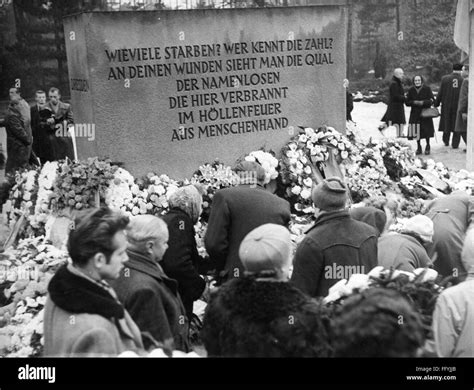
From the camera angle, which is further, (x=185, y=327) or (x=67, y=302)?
(x=185, y=327)

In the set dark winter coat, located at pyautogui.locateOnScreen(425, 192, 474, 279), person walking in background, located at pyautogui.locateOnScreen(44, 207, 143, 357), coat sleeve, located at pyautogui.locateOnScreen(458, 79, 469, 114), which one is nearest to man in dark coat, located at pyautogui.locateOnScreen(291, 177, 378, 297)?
dark winter coat, located at pyautogui.locateOnScreen(425, 192, 474, 279)

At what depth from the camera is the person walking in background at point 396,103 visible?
14961mm

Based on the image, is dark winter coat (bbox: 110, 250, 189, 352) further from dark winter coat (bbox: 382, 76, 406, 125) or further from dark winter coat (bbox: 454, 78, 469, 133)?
dark winter coat (bbox: 382, 76, 406, 125)

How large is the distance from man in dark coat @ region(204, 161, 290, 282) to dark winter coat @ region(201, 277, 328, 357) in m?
2.06

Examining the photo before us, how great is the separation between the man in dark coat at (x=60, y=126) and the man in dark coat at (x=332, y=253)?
6624 mm

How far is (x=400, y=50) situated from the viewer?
21.6m

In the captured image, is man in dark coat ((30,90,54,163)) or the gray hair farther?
man in dark coat ((30,90,54,163))

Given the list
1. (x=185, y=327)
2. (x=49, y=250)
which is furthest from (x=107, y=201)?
(x=185, y=327)

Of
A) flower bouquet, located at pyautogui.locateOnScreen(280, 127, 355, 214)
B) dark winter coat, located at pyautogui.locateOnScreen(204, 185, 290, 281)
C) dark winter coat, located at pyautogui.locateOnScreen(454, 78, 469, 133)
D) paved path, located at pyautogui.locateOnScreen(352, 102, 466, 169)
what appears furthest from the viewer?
paved path, located at pyautogui.locateOnScreen(352, 102, 466, 169)

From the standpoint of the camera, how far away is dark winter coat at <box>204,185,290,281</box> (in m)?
5.59

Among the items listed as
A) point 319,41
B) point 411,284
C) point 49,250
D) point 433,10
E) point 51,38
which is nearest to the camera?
point 411,284

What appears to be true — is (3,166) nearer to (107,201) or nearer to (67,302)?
(107,201)

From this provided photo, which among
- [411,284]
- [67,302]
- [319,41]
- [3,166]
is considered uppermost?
[319,41]
